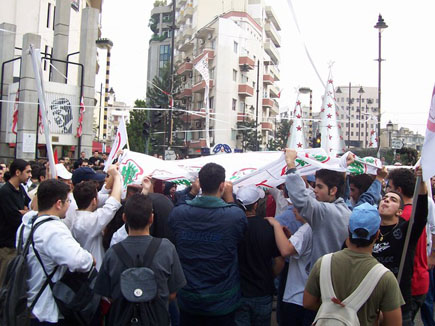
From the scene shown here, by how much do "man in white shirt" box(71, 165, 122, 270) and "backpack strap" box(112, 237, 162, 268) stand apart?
2.91 feet

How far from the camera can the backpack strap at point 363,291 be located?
8.59 feet

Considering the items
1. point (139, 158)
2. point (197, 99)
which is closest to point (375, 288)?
point (139, 158)

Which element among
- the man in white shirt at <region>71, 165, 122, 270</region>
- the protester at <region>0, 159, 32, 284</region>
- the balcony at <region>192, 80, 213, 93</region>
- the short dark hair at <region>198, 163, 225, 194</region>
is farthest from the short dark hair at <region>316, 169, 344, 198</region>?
the balcony at <region>192, 80, 213, 93</region>

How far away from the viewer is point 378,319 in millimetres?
2721

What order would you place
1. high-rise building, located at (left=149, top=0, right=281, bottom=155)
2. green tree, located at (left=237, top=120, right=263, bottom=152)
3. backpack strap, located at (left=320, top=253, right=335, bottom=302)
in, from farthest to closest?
high-rise building, located at (left=149, top=0, right=281, bottom=155) < green tree, located at (left=237, top=120, right=263, bottom=152) < backpack strap, located at (left=320, top=253, right=335, bottom=302)

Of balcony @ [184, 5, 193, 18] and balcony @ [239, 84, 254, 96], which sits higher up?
balcony @ [184, 5, 193, 18]

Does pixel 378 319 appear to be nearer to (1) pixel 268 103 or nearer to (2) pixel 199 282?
(2) pixel 199 282

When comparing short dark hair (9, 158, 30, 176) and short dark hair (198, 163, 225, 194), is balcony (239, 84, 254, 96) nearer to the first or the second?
short dark hair (9, 158, 30, 176)

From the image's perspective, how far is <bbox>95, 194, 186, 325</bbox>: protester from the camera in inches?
125

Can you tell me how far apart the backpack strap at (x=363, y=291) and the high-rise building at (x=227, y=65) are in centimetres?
4104

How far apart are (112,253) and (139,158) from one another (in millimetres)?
2358

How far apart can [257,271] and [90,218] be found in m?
1.58

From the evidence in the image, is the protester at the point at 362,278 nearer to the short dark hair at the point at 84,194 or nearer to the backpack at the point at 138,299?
the backpack at the point at 138,299

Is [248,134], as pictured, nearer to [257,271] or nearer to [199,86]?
[199,86]
